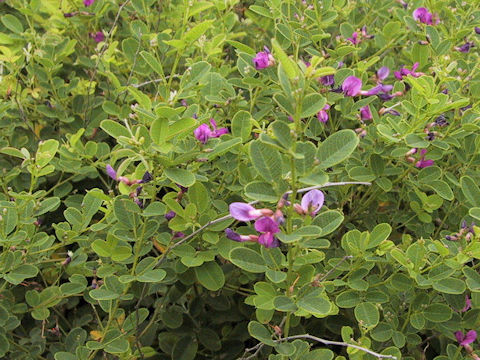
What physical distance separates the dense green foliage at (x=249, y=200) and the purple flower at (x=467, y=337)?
0.07 feet

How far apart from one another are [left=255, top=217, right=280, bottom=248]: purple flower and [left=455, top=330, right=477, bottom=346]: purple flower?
→ 0.68 metres

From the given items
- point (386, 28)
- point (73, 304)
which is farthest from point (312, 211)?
point (386, 28)

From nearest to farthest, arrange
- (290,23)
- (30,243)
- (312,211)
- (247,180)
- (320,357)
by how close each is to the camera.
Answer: (312,211)
(320,357)
(247,180)
(30,243)
(290,23)

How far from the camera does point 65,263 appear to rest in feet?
5.81

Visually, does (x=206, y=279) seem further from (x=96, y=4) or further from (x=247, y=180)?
(x=96, y=4)

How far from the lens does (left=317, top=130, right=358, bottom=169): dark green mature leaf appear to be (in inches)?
45.8

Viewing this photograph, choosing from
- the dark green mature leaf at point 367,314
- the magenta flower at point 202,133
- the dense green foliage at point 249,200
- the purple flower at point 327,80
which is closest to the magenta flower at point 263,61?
the dense green foliage at point 249,200

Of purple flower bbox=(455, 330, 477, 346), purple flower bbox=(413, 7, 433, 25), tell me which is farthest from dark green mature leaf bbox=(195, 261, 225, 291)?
purple flower bbox=(413, 7, 433, 25)

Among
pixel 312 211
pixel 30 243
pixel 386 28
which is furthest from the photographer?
pixel 386 28

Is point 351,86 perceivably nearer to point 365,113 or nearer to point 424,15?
point 365,113

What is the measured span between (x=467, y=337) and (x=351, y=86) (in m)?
0.75

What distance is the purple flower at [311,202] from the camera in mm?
1223

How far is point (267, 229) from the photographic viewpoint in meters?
1.20

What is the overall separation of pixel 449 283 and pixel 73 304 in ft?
4.03
